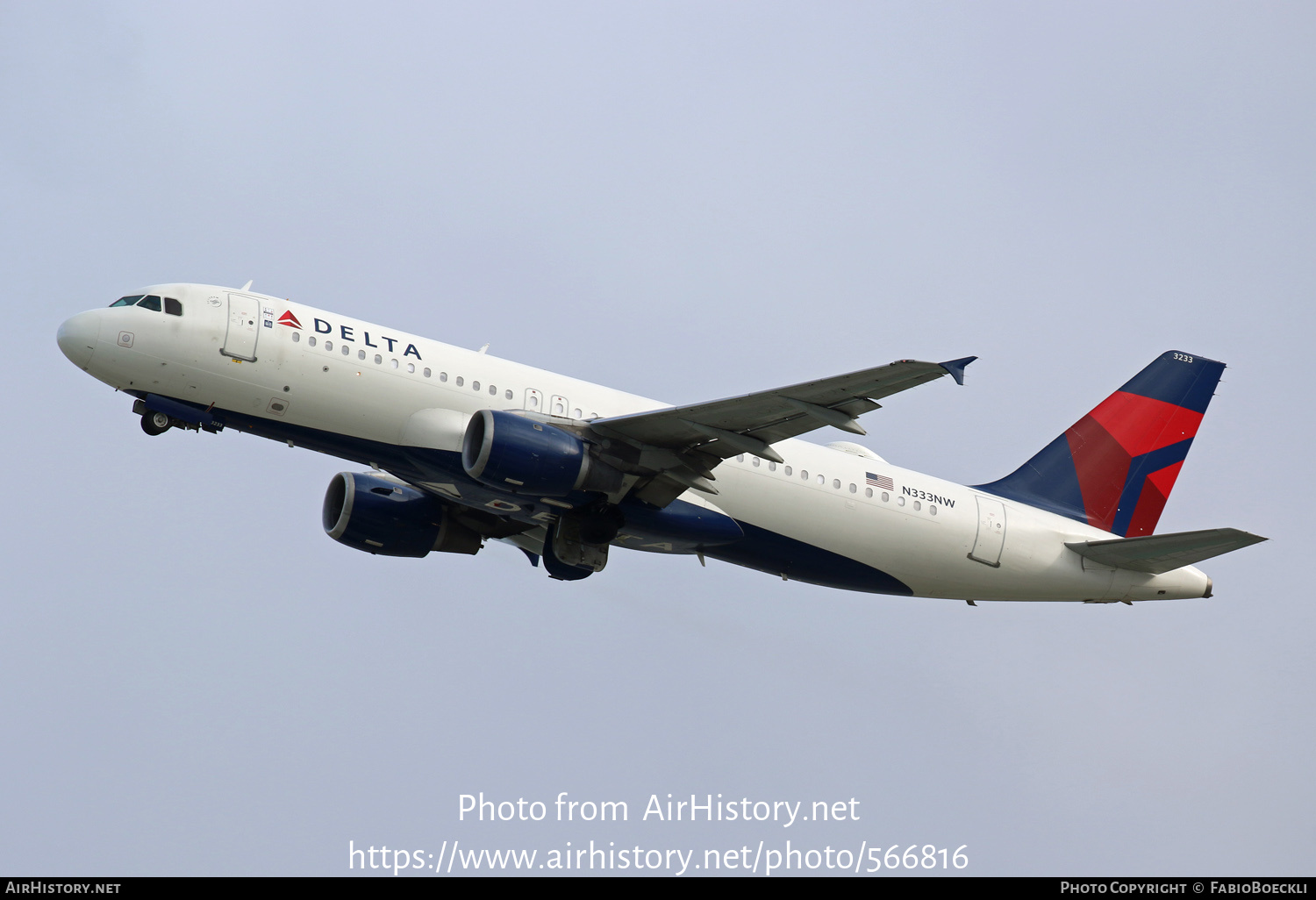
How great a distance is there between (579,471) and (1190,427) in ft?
66.2

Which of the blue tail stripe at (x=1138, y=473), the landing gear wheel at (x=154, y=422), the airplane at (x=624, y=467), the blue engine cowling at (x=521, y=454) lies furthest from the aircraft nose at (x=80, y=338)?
the blue tail stripe at (x=1138, y=473)

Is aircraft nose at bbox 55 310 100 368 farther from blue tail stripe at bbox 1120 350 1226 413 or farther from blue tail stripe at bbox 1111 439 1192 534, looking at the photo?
blue tail stripe at bbox 1120 350 1226 413

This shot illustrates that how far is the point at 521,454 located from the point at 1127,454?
19310mm

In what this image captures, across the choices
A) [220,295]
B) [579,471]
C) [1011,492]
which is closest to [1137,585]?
[1011,492]

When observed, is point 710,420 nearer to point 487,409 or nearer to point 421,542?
point 487,409

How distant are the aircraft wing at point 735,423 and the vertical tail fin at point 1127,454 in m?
10.2

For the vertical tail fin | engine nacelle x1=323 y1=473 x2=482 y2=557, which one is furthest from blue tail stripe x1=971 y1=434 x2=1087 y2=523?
engine nacelle x1=323 y1=473 x2=482 y2=557

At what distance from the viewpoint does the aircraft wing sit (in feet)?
86.4

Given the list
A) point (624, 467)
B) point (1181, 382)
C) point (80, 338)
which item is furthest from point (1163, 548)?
point (80, 338)

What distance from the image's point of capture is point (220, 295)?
29188mm

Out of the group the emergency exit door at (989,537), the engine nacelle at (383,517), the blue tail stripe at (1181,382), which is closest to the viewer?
the emergency exit door at (989,537)

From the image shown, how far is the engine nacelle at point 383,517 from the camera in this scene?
34875 mm

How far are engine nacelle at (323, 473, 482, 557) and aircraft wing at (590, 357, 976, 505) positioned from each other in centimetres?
712

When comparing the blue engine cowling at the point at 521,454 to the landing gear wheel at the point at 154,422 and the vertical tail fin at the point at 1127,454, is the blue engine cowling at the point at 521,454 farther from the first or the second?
the vertical tail fin at the point at 1127,454
